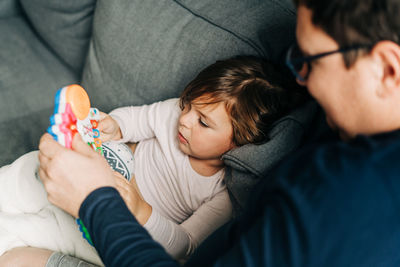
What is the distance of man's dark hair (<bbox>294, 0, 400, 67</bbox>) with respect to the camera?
0.51 m

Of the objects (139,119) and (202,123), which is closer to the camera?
(202,123)

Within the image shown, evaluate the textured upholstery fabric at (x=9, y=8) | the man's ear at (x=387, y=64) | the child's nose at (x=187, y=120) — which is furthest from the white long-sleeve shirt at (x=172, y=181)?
the textured upholstery fabric at (x=9, y=8)

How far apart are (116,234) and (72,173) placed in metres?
0.16

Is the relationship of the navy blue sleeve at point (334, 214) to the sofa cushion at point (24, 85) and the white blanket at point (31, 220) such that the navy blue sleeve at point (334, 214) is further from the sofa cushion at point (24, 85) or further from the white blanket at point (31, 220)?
the sofa cushion at point (24, 85)

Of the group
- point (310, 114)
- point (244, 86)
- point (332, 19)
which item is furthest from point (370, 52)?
point (244, 86)

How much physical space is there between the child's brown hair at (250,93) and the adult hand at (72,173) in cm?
39

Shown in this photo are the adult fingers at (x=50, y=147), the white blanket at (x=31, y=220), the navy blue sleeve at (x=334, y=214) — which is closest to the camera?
the navy blue sleeve at (x=334, y=214)

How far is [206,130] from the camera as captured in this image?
1.02 meters

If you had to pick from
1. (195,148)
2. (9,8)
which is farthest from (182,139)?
(9,8)

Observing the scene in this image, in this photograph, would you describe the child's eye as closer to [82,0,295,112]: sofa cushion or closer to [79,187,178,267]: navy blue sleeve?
[82,0,295,112]: sofa cushion

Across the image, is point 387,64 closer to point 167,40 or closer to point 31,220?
point 167,40

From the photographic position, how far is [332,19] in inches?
21.2

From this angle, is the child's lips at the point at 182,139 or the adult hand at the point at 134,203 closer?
the adult hand at the point at 134,203

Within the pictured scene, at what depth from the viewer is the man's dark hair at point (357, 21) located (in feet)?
1.68
